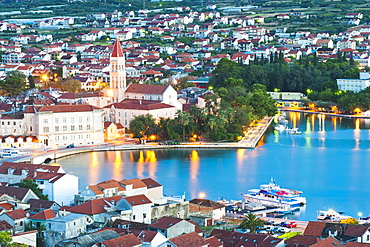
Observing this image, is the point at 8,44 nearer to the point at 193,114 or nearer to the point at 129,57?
the point at 129,57

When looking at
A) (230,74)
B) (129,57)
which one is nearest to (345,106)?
(230,74)

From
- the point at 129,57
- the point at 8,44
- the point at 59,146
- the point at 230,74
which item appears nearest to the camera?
the point at 59,146

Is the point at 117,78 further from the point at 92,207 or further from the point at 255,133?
the point at 92,207

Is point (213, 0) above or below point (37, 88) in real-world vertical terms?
above

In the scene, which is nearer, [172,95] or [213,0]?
[172,95]

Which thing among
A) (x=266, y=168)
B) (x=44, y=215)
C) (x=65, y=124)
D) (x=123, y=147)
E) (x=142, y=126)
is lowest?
(x=266, y=168)

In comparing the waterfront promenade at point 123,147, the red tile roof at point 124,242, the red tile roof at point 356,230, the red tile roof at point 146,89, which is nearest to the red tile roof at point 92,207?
the red tile roof at point 124,242

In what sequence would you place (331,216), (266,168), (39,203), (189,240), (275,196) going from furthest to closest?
1. (266,168)
2. (275,196)
3. (331,216)
4. (39,203)
5. (189,240)

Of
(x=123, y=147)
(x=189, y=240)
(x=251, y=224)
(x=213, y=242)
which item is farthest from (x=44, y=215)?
(x=123, y=147)
